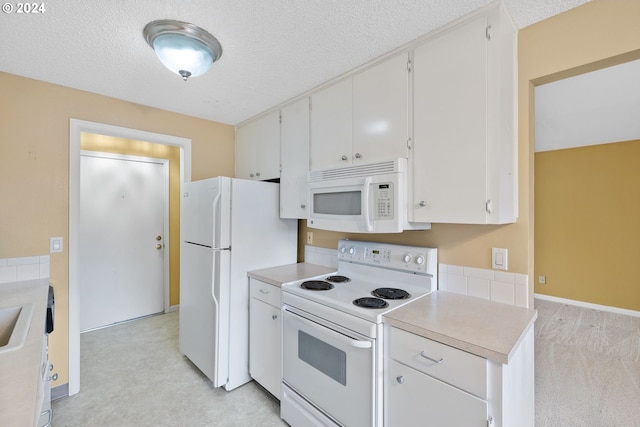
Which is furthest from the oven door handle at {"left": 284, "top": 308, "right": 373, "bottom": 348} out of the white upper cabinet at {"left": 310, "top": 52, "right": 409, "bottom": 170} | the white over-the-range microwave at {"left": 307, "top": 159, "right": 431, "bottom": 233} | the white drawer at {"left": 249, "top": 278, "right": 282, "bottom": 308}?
the white upper cabinet at {"left": 310, "top": 52, "right": 409, "bottom": 170}

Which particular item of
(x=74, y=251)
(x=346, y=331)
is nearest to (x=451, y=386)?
(x=346, y=331)

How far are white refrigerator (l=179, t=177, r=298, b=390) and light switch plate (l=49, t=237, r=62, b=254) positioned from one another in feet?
2.90

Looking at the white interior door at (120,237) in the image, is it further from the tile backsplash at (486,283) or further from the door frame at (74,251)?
the tile backsplash at (486,283)

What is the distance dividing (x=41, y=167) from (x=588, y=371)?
188 inches

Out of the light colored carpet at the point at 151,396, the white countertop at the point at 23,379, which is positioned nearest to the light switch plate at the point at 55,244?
the white countertop at the point at 23,379

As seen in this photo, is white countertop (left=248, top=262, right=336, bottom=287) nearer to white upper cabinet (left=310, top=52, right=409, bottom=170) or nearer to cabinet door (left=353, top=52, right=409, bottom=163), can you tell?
white upper cabinet (left=310, top=52, right=409, bottom=170)

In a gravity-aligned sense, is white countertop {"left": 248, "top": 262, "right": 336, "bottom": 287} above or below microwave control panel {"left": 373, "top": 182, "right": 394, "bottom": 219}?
below

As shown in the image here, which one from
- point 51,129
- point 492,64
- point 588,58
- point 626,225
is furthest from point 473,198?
point 626,225

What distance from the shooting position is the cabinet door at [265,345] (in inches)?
80.2

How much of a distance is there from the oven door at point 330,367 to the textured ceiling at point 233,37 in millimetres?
1609

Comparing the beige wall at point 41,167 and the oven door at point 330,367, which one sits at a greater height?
the beige wall at point 41,167

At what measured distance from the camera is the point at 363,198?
5.62 ft

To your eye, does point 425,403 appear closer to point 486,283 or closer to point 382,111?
point 486,283

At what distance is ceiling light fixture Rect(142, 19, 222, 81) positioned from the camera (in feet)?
4.91
